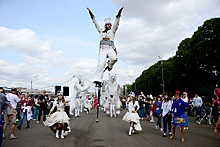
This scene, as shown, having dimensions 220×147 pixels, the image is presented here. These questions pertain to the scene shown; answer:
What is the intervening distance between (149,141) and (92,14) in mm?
5853

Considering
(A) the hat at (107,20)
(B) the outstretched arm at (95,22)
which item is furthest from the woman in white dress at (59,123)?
(A) the hat at (107,20)

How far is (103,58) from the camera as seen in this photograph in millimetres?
10430

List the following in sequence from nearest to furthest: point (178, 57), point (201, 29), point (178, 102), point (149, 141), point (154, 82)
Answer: point (149, 141) < point (178, 102) < point (201, 29) < point (178, 57) < point (154, 82)

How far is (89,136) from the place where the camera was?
9.55m

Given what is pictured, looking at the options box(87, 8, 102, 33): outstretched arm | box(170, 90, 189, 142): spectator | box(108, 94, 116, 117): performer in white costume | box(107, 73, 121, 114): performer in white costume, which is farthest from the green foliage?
box(87, 8, 102, 33): outstretched arm

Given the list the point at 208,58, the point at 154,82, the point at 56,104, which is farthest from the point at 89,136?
the point at 154,82

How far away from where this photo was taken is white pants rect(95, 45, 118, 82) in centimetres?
1038

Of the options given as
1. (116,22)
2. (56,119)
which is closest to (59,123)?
(56,119)

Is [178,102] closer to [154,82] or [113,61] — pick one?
[113,61]

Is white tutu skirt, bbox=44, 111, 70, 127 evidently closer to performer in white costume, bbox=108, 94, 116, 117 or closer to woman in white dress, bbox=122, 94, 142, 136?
woman in white dress, bbox=122, 94, 142, 136

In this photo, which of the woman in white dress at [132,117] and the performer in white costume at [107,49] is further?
the woman in white dress at [132,117]

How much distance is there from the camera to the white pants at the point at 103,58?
1038cm

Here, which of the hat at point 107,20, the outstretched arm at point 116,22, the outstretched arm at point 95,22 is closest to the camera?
the outstretched arm at point 116,22

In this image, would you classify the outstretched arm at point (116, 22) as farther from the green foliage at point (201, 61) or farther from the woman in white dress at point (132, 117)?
the green foliage at point (201, 61)
